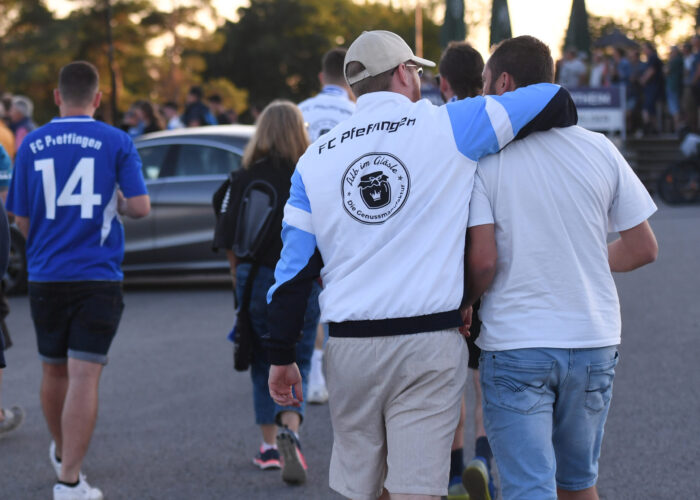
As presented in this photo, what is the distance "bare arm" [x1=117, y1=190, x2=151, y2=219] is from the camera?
5.14 metres

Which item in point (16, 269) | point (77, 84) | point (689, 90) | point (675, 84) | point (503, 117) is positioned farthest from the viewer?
point (675, 84)

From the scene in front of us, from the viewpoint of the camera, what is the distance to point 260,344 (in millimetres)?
5406

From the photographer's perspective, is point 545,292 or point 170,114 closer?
point 545,292

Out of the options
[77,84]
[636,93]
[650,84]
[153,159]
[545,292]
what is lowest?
[636,93]

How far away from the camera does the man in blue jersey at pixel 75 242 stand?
5012 millimetres

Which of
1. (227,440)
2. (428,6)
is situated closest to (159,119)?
(227,440)

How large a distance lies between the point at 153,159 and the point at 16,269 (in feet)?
6.60

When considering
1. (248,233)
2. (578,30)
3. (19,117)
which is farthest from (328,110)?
(578,30)

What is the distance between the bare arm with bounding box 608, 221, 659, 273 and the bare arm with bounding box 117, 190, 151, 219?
2.54 m

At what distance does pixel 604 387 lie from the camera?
321 cm

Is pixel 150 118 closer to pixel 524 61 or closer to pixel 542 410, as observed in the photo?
pixel 524 61

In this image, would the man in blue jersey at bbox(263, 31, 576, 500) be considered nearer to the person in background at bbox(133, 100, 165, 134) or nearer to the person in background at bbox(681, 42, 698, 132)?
the person in background at bbox(133, 100, 165, 134)

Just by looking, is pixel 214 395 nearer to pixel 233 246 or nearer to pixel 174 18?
pixel 233 246

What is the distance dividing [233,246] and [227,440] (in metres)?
1.33
